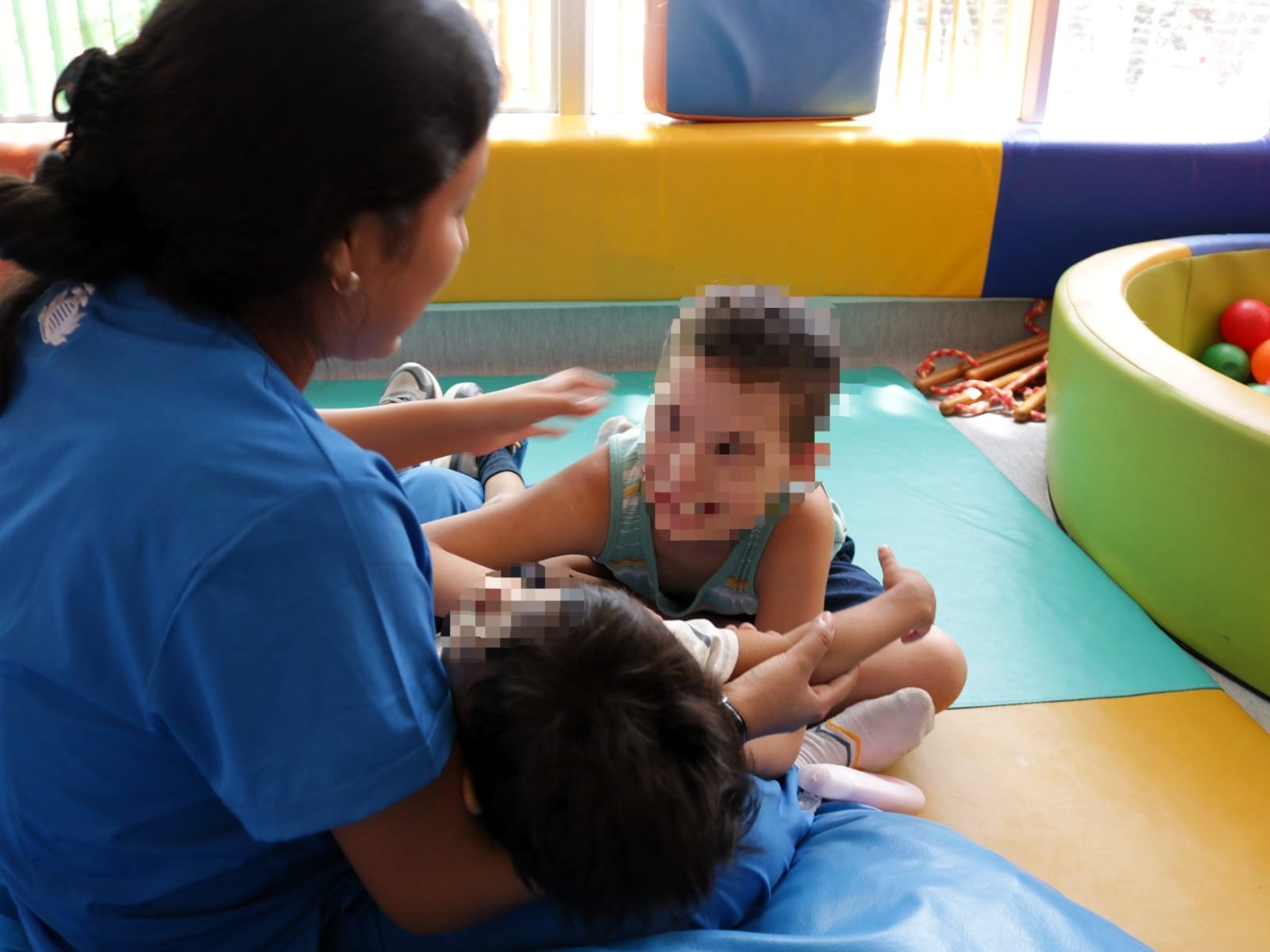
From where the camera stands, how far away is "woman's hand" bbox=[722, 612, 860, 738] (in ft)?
2.85

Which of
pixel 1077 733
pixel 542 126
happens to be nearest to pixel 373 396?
pixel 542 126

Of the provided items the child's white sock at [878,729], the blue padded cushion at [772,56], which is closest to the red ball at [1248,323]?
the blue padded cushion at [772,56]

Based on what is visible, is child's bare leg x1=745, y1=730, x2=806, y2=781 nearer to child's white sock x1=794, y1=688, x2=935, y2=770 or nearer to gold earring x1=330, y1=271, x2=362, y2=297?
child's white sock x1=794, y1=688, x2=935, y2=770

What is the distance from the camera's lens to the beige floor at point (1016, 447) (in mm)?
2197

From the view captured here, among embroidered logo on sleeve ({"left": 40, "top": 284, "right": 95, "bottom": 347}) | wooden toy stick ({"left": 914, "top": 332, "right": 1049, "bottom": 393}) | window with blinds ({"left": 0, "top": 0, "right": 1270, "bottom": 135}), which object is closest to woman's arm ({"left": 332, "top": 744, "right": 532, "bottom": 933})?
embroidered logo on sleeve ({"left": 40, "top": 284, "right": 95, "bottom": 347})

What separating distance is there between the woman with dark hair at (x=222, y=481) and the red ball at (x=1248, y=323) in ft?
7.43

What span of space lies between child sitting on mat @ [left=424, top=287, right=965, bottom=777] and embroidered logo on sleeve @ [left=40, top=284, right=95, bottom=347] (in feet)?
1.69

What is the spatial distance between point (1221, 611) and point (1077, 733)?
0.32m

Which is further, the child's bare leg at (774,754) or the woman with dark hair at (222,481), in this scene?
the child's bare leg at (774,754)

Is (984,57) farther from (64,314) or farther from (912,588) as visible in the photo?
(64,314)

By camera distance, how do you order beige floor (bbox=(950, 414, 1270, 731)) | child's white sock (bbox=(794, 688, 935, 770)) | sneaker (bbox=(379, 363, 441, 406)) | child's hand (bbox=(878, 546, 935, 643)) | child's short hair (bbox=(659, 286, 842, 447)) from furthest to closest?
beige floor (bbox=(950, 414, 1270, 731))
sneaker (bbox=(379, 363, 441, 406))
child's white sock (bbox=(794, 688, 935, 770))
child's hand (bbox=(878, 546, 935, 643))
child's short hair (bbox=(659, 286, 842, 447))

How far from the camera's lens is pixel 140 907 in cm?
73

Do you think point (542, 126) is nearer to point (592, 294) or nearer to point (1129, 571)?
point (592, 294)

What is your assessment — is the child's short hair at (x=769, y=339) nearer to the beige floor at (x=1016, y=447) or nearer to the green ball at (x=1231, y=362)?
the beige floor at (x=1016, y=447)
